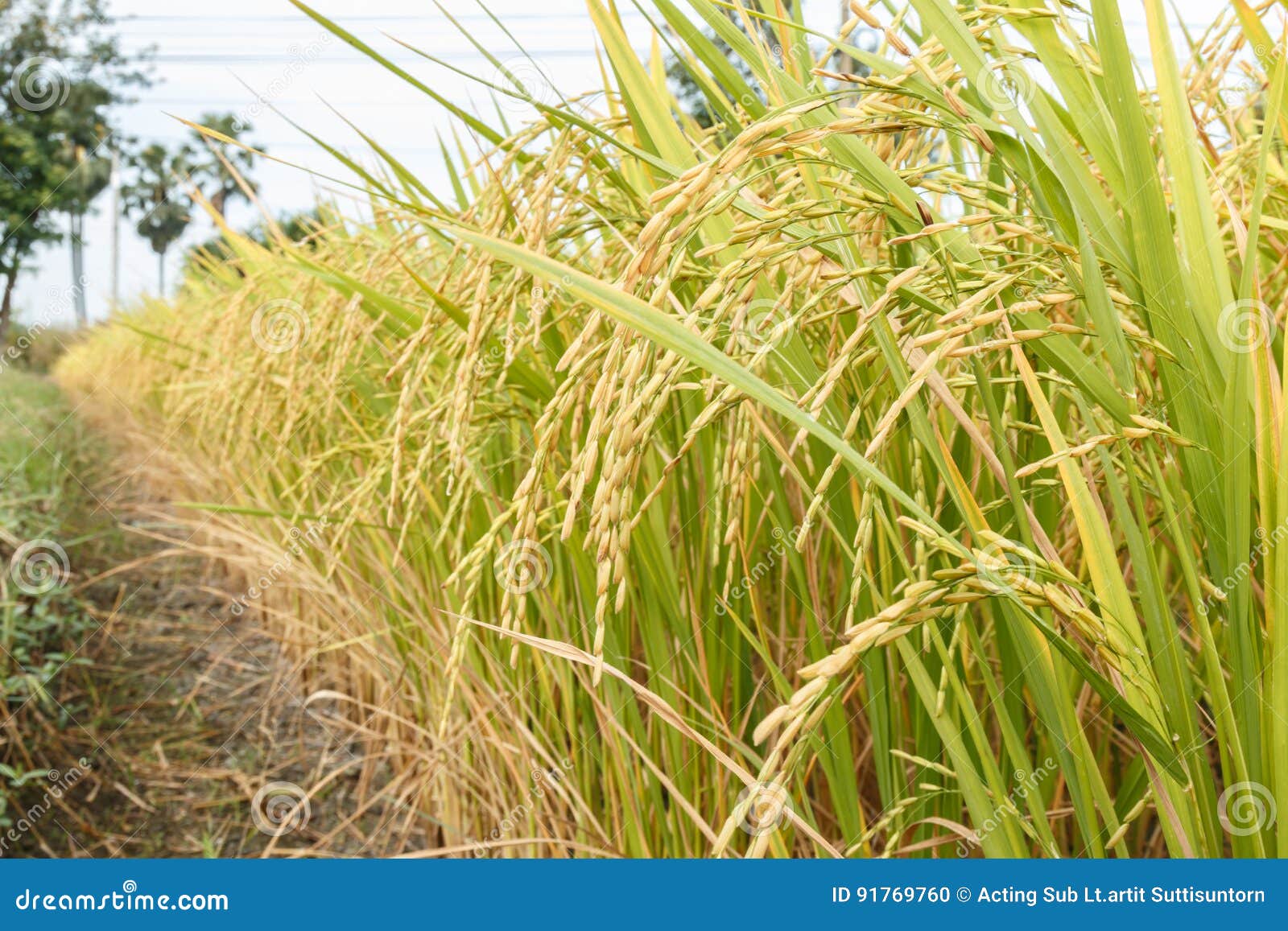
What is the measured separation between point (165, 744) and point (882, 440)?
2786 mm

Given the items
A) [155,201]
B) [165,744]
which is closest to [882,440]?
[165,744]

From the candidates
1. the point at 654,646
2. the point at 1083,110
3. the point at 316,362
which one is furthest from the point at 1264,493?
the point at 316,362

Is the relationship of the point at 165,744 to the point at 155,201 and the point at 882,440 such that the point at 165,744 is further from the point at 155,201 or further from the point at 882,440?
the point at 155,201

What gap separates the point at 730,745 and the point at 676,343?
32.0 inches

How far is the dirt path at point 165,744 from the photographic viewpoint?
2.19 m

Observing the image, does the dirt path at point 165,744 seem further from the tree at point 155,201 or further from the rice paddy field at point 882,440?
the tree at point 155,201

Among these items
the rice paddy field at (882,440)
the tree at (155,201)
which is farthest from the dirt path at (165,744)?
the tree at (155,201)

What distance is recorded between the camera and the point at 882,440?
1.67 ft

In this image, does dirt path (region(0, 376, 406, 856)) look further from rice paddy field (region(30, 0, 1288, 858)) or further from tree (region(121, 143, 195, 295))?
tree (region(121, 143, 195, 295))

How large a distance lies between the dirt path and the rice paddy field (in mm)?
851

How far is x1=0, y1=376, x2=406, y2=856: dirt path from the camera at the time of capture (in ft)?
7.20

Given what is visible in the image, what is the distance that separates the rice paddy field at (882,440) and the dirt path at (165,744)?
851 millimetres

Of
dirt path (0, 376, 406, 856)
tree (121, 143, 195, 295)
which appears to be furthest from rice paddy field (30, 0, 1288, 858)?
tree (121, 143, 195, 295)

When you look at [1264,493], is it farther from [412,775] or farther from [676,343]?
[412,775]
